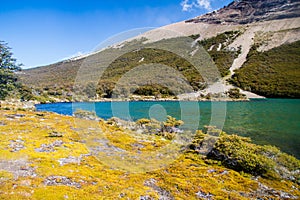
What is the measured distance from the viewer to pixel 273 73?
137m

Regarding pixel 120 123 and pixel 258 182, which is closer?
pixel 258 182

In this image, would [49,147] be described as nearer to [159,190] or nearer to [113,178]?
[113,178]

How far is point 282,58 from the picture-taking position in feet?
488

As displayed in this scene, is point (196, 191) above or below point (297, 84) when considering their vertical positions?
below

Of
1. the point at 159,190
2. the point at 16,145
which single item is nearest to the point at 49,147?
the point at 16,145

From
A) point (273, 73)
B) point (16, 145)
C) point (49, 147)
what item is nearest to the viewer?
point (16, 145)

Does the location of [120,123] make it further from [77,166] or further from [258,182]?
[258,182]

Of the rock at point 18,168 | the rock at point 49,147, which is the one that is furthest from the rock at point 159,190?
the rock at point 49,147

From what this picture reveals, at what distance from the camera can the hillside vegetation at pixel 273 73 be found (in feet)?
388

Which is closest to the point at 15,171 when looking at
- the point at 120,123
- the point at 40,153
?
the point at 40,153

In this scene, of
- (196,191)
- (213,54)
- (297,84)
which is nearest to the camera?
(196,191)

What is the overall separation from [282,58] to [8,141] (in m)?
167

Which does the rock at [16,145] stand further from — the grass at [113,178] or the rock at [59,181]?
the rock at [59,181]

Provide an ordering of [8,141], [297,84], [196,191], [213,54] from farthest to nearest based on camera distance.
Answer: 1. [213,54]
2. [297,84]
3. [8,141]
4. [196,191]
